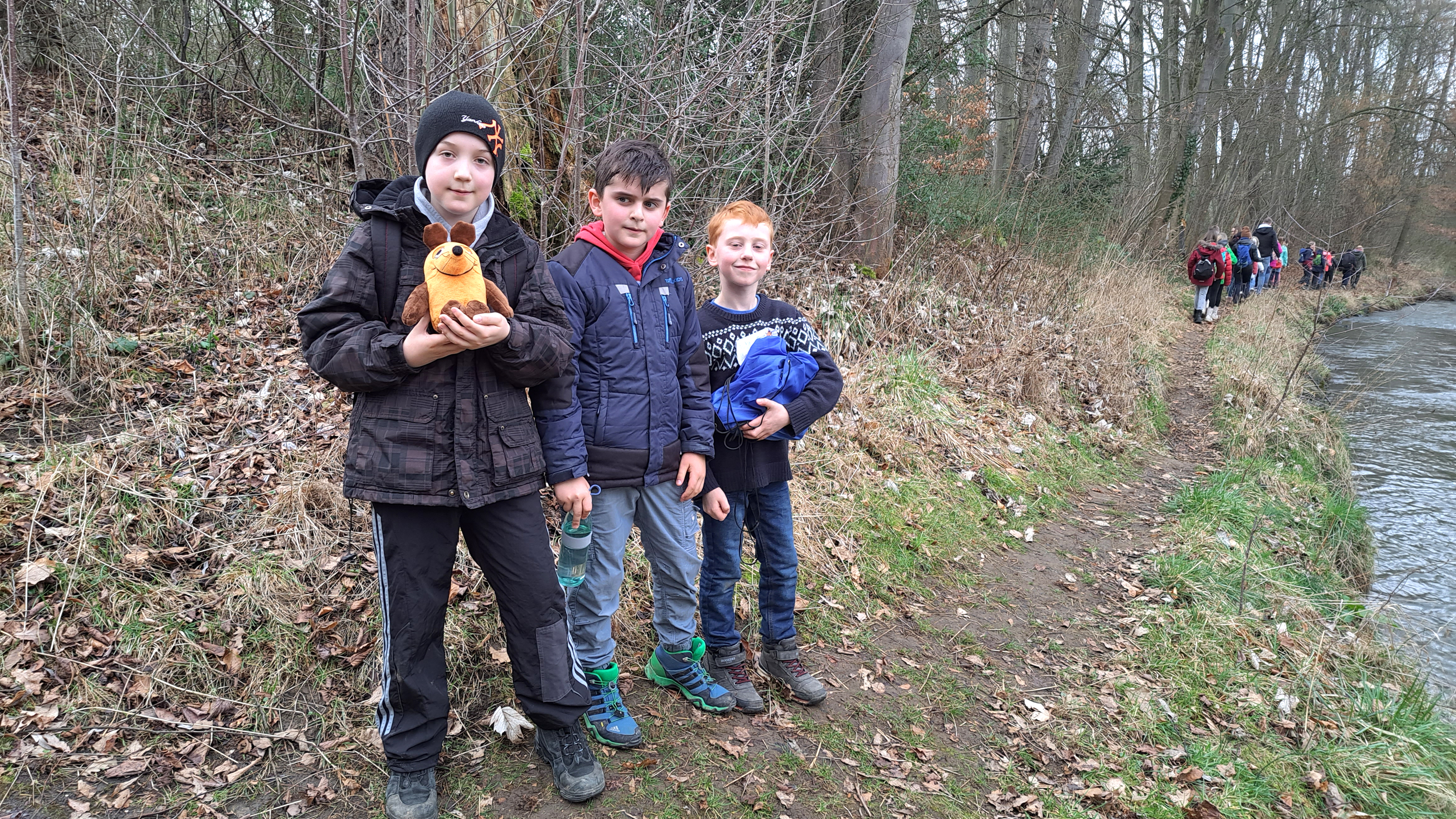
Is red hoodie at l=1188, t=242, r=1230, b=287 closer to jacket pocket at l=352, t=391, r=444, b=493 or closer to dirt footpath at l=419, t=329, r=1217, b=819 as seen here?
dirt footpath at l=419, t=329, r=1217, b=819

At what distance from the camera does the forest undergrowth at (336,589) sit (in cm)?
279

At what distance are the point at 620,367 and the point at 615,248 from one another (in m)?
0.44

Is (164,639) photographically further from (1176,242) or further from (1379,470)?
(1176,242)

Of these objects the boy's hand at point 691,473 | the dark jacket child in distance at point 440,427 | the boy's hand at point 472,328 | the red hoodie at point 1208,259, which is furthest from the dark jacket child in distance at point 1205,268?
the boy's hand at point 472,328

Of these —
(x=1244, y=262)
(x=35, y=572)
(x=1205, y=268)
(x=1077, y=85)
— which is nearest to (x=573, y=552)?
(x=35, y=572)

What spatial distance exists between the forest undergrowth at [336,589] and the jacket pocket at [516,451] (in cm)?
120

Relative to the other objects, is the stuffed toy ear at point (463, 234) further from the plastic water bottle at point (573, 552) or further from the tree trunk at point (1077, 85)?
the tree trunk at point (1077, 85)

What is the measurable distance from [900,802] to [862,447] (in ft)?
10.0

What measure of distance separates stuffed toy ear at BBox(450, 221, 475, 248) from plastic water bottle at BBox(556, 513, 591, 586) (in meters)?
0.99

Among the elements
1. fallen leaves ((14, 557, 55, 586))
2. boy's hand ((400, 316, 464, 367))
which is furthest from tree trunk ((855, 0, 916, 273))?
fallen leaves ((14, 557, 55, 586))

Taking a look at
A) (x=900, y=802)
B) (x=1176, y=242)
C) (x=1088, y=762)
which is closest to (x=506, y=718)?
(x=900, y=802)

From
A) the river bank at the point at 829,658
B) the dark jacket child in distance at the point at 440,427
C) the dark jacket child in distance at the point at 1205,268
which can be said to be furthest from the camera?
the dark jacket child in distance at the point at 1205,268

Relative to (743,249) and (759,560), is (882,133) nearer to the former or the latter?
(743,249)

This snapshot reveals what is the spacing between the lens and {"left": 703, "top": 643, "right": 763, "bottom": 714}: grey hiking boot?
330cm
